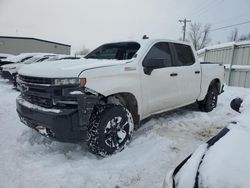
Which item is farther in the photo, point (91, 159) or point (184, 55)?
point (184, 55)

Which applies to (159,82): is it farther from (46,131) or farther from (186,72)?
(46,131)

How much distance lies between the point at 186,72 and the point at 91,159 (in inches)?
110

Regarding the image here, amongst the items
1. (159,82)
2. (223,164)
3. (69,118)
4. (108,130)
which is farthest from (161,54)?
(223,164)

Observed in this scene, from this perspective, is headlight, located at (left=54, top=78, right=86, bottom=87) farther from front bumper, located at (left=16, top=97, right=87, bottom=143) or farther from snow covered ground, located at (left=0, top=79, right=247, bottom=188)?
snow covered ground, located at (left=0, top=79, right=247, bottom=188)

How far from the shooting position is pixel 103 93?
A: 11.2 ft

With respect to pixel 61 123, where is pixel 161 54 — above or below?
above

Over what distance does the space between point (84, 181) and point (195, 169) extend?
1.81 metres

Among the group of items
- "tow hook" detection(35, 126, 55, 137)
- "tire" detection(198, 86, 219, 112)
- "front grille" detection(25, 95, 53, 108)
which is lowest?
"tire" detection(198, 86, 219, 112)

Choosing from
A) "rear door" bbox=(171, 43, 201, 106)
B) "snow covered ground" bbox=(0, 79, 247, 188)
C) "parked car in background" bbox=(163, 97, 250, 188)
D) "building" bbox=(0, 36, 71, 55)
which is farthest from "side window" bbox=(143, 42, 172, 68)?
"building" bbox=(0, 36, 71, 55)

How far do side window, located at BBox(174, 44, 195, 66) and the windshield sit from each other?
3.46 feet

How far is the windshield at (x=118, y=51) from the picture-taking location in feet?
15.0

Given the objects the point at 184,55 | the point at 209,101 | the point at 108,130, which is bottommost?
the point at 209,101

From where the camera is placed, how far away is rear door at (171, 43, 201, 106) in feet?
16.5

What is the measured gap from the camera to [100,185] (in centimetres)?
289
